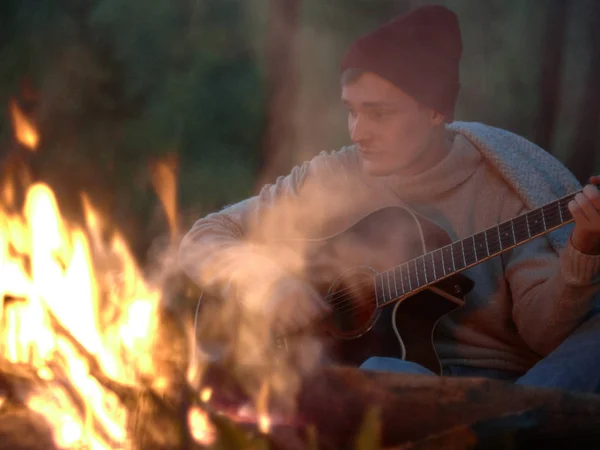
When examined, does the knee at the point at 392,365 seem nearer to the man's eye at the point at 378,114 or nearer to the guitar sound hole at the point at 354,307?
the guitar sound hole at the point at 354,307

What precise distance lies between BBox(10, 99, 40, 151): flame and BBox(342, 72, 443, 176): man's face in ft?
4.34

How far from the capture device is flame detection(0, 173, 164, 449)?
1260 mm

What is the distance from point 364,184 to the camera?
2061mm

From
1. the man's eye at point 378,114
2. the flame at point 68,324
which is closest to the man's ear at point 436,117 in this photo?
the man's eye at point 378,114

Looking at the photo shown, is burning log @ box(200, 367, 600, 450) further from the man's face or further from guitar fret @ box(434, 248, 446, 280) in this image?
the man's face

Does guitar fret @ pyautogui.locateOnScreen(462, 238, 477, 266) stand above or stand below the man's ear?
below

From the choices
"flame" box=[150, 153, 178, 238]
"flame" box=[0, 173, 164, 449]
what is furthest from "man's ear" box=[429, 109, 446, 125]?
"flame" box=[150, 153, 178, 238]

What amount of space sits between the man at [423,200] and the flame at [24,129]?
103 cm

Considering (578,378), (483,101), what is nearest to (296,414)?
(578,378)

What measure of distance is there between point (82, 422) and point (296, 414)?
38 centimetres

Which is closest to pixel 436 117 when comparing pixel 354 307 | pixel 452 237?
pixel 452 237

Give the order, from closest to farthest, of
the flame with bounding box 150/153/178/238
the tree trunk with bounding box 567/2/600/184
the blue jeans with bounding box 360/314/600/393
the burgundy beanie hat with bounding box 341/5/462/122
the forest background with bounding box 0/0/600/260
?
the blue jeans with bounding box 360/314/600/393
the burgundy beanie hat with bounding box 341/5/462/122
the tree trunk with bounding box 567/2/600/184
the forest background with bounding box 0/0/600/260
the flame with bounding box 150/153/178/238

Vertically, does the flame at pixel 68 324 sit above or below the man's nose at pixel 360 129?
below

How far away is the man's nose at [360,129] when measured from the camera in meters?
1.97
